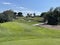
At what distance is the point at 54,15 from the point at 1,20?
2218 cm

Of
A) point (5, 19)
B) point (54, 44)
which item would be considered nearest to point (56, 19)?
point (5, 19)

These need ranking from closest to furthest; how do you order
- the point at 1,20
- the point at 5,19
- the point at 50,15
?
the point at 1,20, the point at 5,19, the point at 50,15

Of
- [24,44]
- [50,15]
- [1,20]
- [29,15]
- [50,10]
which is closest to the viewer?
[24,44]

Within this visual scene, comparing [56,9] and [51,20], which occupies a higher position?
[56,9]

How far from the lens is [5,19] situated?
64.6 meters

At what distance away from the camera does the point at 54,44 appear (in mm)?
16391

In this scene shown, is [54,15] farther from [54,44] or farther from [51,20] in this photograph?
[54,44]

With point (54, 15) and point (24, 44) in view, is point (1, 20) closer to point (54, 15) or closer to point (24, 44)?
point (54, 15)

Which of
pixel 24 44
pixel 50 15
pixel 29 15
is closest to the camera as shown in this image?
pixel 24 44

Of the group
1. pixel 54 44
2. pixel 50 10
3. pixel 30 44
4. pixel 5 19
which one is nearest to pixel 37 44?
pixel 30 44

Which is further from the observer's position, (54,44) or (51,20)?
(51,20)

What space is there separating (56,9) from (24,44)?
5673 centimetres

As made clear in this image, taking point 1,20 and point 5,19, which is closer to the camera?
point 1,20

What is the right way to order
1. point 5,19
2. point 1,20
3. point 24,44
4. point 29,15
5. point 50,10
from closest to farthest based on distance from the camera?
1. point 24,44
2. point 1,20
3. point 5,19
4. point 50,10
5. point 29,15
